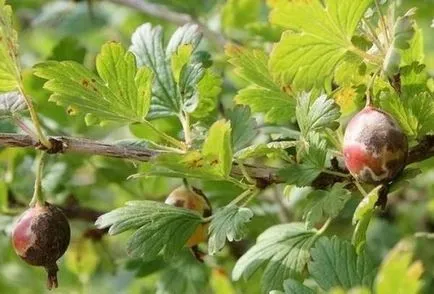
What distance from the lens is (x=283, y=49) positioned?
1.12 metres

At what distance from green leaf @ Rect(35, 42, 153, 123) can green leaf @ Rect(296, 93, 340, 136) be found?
18cm

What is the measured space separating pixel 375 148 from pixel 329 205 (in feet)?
0.33

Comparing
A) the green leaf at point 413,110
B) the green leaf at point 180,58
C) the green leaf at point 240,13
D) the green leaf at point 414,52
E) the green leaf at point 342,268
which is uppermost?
the green leaf at point 414,52

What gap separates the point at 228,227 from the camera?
1.13m

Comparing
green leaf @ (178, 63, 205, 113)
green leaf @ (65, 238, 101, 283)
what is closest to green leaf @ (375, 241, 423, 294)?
green leaf @ (178, 63, 205, 113)

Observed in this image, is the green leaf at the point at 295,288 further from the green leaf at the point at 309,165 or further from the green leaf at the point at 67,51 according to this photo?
the green leaf at the point at 67,51

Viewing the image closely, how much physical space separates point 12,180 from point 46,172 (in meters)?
0.08

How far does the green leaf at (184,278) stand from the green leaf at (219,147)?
419mm

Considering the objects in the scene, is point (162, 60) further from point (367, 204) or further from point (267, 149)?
point (367, 204)

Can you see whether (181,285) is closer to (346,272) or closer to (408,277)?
(346,272)

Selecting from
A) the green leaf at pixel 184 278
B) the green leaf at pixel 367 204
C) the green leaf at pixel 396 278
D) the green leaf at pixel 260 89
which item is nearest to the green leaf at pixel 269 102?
the green leaf at pixel 260 89

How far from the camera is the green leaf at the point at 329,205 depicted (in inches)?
43.9

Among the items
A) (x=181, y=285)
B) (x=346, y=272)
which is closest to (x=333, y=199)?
(x=346, y=272)

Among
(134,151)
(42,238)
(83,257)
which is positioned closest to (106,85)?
(134,151)
